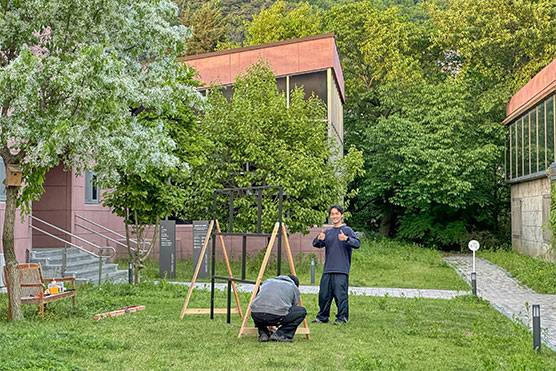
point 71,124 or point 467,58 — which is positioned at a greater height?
point 467,58

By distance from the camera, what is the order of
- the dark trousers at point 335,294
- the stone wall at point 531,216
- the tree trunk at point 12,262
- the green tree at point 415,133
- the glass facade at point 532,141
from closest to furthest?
the tree trunk at point 12,262 → the dark trousers at point 335,294 → the glass facade at point 532,141 → the stone wall at point 531,216 → the green tree at point 415,133

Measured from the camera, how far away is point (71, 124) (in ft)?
34.2

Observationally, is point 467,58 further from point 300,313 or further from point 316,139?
point 300,313

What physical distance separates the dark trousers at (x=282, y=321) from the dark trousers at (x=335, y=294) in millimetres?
1998

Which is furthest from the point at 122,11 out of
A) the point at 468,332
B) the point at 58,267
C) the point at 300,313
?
the point at 58,267

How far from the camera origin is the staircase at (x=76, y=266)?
18609mm

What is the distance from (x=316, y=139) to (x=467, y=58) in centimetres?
2141

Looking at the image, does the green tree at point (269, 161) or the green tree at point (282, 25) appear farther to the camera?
the green tree at point (282, 25)

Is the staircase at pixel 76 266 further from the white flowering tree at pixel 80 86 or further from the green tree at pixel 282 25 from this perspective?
the green tree at pixel 282 25

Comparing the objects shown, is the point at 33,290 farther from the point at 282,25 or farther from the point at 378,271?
the point at 282,25

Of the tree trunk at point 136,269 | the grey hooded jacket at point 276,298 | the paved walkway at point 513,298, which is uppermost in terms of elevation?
the grey hooded jacket at point 276,298

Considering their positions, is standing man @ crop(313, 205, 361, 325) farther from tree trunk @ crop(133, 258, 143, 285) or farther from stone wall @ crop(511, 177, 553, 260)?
stone wall @ crop(511, 177, 553, 260)

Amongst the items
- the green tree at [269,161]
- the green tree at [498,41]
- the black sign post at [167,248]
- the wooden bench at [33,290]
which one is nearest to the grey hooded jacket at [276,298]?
the wooden bench at [33,290]

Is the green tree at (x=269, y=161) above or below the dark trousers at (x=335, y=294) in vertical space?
above
